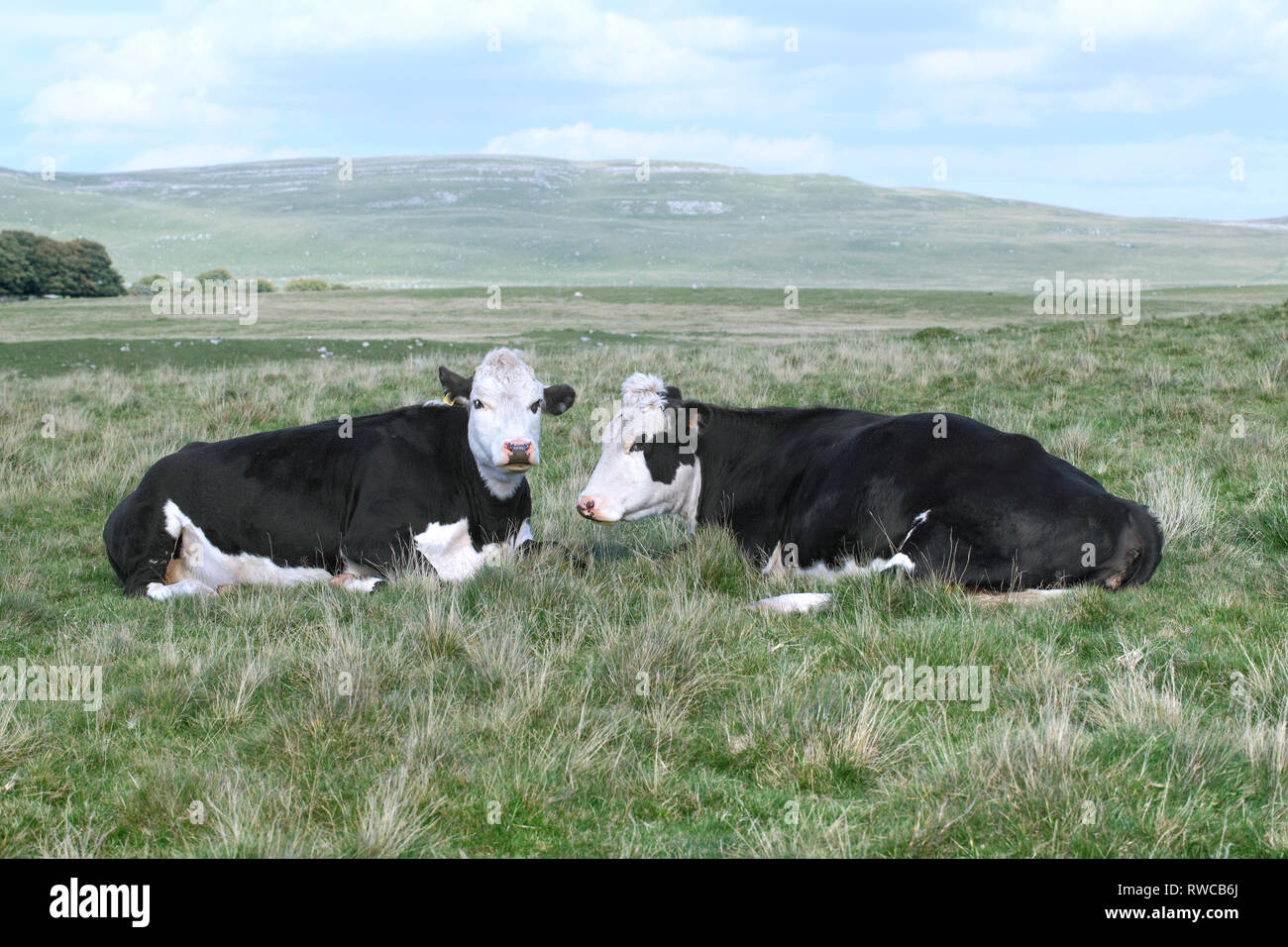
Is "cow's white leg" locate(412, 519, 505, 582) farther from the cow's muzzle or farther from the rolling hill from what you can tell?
the rolling hill

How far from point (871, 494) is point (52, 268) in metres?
77.7

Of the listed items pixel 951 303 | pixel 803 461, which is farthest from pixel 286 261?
pixel 803 461

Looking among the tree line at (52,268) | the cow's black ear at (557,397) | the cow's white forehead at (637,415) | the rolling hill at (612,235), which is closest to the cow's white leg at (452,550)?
the cow's black ear at (557,397)

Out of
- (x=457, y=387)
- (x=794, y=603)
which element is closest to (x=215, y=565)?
(x=457, y=387)

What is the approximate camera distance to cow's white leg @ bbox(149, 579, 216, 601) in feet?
25.1

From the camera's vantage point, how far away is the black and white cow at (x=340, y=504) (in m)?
8.02

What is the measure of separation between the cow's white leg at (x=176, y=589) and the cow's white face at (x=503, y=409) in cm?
204

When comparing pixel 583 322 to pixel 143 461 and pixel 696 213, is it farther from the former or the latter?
pixel 696 213

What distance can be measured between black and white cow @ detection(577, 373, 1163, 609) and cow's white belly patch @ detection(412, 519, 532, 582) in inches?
29.6

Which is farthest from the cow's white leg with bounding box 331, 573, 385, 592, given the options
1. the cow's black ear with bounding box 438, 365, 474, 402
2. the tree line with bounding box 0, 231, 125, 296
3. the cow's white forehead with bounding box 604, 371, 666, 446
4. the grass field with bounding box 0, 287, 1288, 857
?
the tree line with bounding box 0, 231, 125, 296

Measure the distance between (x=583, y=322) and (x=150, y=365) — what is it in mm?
24827

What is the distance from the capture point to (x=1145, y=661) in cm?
529

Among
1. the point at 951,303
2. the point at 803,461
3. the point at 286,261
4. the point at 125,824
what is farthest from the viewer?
the point at 286,261

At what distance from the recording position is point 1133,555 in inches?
260
